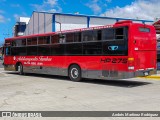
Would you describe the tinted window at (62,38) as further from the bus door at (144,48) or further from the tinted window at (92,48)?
the bus door at (144,48)

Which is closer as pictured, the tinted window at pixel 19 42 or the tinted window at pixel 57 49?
the tinted window at pixel 57 49

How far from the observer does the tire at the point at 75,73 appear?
16.9 m

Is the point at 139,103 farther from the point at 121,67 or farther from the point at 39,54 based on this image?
the point at 39,54

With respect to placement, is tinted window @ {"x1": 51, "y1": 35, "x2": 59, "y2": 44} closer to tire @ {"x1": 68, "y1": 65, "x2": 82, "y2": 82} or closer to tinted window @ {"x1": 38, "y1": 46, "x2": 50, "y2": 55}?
tinted window @ {"x1": 38, "y1": 46, "x2": 50, "y2": 55}

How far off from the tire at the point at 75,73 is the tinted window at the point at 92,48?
1180 mm

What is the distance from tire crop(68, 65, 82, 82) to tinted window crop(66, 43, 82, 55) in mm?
796

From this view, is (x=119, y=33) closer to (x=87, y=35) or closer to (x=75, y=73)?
(x=87, y=35)

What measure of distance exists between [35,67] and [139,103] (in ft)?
39.0

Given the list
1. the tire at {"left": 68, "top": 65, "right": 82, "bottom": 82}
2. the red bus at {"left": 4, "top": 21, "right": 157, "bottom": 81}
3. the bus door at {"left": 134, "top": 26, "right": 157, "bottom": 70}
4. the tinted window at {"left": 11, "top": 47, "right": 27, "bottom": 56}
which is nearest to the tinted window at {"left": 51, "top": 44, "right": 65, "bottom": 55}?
the red bus at {"left": 4, "top": 21, "right": 157, "bottom": 81}

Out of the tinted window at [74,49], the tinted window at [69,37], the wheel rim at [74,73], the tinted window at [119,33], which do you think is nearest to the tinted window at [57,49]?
the tinted window at [74,49]

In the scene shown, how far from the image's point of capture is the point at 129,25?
13.9m

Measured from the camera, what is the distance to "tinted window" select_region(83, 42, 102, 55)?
50.6 feet

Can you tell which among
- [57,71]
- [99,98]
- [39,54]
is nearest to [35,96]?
[99,98]

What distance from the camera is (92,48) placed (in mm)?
15836
